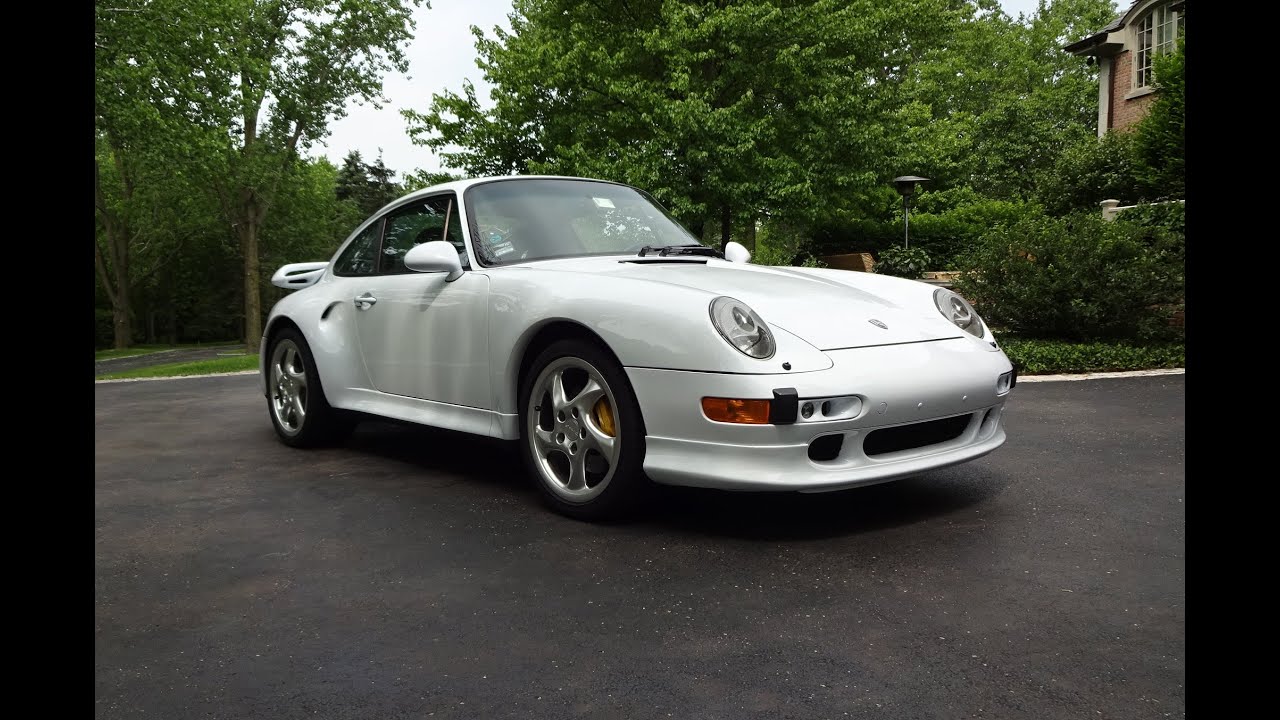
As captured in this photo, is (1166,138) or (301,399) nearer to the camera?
(301,399)

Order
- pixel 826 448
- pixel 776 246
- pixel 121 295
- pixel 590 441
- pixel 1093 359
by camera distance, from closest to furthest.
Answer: pixel 826 448
pixel 590 441
pixel 1093 359
pixel 121 295
pixel 776 246

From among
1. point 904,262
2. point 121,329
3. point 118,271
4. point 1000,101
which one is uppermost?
point 1000,101

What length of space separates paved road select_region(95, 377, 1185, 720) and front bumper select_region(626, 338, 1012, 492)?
27 cm

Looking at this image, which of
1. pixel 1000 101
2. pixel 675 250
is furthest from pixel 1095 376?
pixel 1000 101

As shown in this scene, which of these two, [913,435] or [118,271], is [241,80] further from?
[913,435]

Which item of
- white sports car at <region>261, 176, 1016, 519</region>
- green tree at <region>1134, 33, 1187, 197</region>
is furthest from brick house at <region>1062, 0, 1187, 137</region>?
white sports car at <region>261, 176, 1016, 519</region>

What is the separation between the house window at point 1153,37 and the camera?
73.8ft

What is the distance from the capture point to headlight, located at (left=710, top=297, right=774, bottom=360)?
3.60m

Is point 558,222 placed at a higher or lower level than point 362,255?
higher

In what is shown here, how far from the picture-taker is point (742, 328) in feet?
12.1

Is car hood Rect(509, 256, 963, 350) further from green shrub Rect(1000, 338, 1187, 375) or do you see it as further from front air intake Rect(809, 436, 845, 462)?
green shrub Rect(1000, 338, 1187, 375)

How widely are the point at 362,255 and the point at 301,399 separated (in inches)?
39.8
